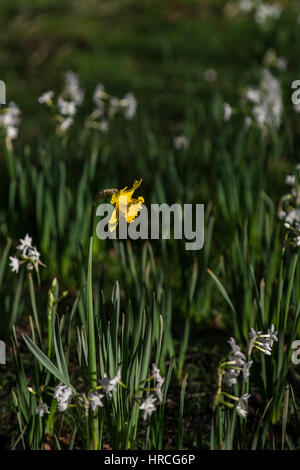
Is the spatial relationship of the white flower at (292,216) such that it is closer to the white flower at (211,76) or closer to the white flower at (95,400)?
the white flower at (95,400)

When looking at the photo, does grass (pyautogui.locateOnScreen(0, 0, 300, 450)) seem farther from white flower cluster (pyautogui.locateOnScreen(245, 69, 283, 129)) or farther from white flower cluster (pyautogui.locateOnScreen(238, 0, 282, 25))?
white flower cluster (pyautogui.locateOnScreen(238, 0, 282, 25))

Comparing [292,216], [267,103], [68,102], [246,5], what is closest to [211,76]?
[246,5]

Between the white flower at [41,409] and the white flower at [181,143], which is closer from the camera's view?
the white flower at [41,409]

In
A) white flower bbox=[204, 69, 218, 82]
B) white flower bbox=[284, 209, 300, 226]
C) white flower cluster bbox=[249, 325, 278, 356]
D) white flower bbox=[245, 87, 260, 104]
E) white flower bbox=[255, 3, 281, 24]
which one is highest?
white flower bbox=[255, 3, 281, 24]

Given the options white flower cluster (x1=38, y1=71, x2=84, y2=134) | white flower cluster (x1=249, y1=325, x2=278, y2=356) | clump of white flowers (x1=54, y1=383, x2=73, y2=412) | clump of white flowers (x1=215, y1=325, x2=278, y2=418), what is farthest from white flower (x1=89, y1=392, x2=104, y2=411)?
white flower cluster (x1=38, y1=71, x2=84, y2=134)

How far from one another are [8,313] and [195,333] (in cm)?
76

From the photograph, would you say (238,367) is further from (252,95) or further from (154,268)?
(252,95)

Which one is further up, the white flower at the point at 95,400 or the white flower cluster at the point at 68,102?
the white flower cluster at the point at 68,102

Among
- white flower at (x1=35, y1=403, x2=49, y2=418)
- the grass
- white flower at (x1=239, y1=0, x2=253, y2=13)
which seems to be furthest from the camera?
white flower at (x1=239, y1=0, x2=253, y2=13)

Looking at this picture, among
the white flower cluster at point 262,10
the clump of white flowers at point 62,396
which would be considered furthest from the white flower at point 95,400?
the white flower cluster at point 262,10

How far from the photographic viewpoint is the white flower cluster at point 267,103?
3.38 m

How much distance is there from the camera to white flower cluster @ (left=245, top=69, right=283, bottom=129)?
11.1ft

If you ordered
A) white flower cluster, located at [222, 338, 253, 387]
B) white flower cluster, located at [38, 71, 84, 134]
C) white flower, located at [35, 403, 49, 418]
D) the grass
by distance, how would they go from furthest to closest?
white flower cluster, located at [38, 71, 84, 134] → the grass → white flower, located at [35, 403, 49, 418] → white flower cluster, located at [222, 338, 253, 387]

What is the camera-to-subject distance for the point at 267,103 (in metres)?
3.47
